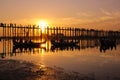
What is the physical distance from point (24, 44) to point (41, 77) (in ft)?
80.2

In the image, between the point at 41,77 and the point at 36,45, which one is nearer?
the point at 41,77

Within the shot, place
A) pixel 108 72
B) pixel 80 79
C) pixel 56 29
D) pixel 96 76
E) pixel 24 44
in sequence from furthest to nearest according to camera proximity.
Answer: pixel 56 29 → pixel 24 44 → pixel 108 72 → pixel 96 76 → pixel 80 79

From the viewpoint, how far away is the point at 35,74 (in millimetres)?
15398

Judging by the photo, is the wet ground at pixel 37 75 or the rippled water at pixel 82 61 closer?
the wet ground at pixel 37 75

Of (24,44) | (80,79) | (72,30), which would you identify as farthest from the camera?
(72,30)

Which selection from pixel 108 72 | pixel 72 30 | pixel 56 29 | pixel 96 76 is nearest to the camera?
pixel 96 76

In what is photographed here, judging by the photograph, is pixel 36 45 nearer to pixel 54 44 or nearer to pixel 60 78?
pixel 54 44

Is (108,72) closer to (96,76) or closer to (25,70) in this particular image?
(96,76)

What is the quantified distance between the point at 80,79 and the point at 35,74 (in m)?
3.01

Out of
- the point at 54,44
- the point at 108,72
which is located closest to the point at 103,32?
the point at 54,44

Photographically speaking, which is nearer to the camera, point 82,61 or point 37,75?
point 37,75

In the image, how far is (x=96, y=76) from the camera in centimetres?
1479

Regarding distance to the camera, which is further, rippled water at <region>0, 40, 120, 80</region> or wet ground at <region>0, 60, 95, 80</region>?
rippled water at <region>0, 40, 120, 80</region>

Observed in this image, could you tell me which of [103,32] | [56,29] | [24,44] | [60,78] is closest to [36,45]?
[24,44]
